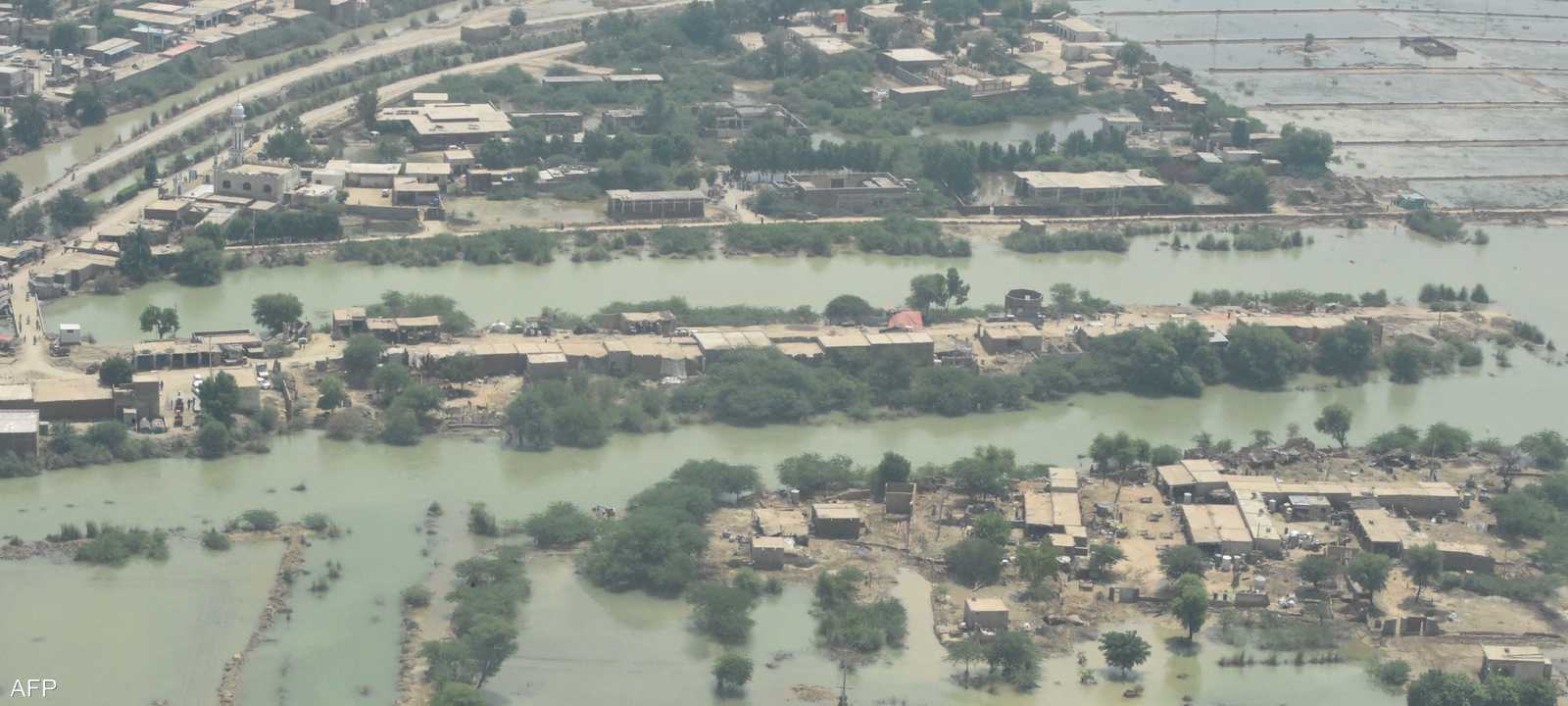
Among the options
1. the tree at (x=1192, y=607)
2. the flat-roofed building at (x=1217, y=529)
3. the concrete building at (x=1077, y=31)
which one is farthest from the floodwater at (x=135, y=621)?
the concrete building at (x=1077, y=31)

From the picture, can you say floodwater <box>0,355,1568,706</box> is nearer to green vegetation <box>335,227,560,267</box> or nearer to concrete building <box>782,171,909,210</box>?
green vegetation <box>335,227,560,267</box>

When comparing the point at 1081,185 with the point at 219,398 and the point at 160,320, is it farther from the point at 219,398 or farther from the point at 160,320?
the point at 219,398

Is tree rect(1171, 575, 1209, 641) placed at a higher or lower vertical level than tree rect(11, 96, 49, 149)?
lower

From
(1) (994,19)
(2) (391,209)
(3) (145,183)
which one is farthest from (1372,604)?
(1) (994,19)

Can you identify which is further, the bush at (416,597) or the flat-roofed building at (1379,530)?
the flat-roofed building at (1379,530)

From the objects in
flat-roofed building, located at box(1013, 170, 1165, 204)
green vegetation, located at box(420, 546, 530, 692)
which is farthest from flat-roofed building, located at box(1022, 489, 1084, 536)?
flat-roofed building, located at box(1013, 170, 1165, 204)

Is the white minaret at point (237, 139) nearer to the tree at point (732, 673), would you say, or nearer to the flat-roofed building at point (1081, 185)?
the flat-roofed building at point (1081, 185)

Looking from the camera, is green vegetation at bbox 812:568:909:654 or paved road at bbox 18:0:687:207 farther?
paved road at bbox 18:0:687:207

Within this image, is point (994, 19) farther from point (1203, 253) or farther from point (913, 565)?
point (913, 565)
